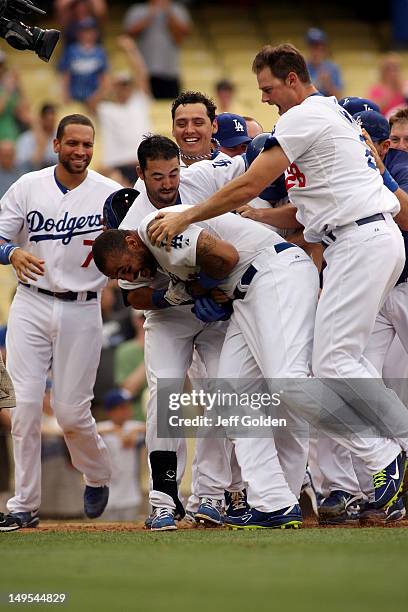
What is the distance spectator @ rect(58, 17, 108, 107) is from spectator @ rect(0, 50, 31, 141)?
73 cm

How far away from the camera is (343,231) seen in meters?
6.42

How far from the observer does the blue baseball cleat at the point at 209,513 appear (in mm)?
6899

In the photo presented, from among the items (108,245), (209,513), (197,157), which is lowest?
(209,513)

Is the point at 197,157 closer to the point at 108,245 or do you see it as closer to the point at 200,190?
the point at 200,190

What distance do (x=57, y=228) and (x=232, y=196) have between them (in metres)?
2.01

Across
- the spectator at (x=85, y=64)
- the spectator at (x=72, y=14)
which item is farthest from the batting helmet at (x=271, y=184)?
the spectator at (x=72, y=14)

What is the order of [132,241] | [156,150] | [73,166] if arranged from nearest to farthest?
[132,241], [156,150], [73,166]

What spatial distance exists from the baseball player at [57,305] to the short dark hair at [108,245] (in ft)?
Answer: 4.55

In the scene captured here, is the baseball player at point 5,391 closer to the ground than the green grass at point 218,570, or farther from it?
farther from it

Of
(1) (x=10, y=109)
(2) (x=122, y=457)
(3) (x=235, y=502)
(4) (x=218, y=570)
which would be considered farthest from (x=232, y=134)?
(1) (x=10, y=109)

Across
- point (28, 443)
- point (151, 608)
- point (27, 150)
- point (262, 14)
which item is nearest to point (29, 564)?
point (151, 608)

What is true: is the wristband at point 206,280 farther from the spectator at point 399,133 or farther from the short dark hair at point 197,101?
the spectator at point 399,133

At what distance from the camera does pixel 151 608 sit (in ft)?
13.2

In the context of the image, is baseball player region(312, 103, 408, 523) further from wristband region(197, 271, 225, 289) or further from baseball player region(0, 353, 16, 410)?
baseball player region(0, 353, 16, 410)
